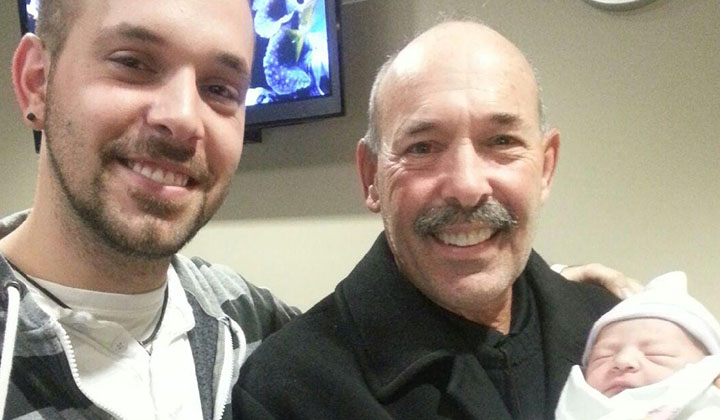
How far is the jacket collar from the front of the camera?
1.13 metres

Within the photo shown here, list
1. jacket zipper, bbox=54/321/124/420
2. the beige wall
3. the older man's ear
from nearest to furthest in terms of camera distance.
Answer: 1. jacket zipper, bbox=54/321/124/420
2. the older man's ear
3. the beige wall

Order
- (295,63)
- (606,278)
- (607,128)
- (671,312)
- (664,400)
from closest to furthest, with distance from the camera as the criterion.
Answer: (664,400) → (671,312) → (606,278) → (607,128) → (295,63)

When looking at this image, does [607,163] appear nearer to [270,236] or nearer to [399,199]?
[399,199]

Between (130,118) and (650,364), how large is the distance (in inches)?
37.3

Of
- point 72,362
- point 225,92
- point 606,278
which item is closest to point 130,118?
point 225,92

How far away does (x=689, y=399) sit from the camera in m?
1.00

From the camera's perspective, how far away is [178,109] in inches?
37.4

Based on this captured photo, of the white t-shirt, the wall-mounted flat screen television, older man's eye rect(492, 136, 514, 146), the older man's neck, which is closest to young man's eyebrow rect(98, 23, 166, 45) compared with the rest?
the white t-shirt

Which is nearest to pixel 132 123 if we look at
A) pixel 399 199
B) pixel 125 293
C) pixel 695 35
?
pixel 125 293

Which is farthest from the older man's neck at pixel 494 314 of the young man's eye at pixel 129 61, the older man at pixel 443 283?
the young man's eye at pixel 129 61

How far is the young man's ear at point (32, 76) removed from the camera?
102 centimetres

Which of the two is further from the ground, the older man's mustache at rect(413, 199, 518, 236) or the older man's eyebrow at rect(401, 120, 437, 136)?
the older man's eyebrow at rect(401, 120, 437, 136)

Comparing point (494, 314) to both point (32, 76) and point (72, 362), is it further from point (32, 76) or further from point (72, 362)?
point (32, 76)

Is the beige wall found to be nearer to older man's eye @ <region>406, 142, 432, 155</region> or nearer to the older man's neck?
the older man's neck
